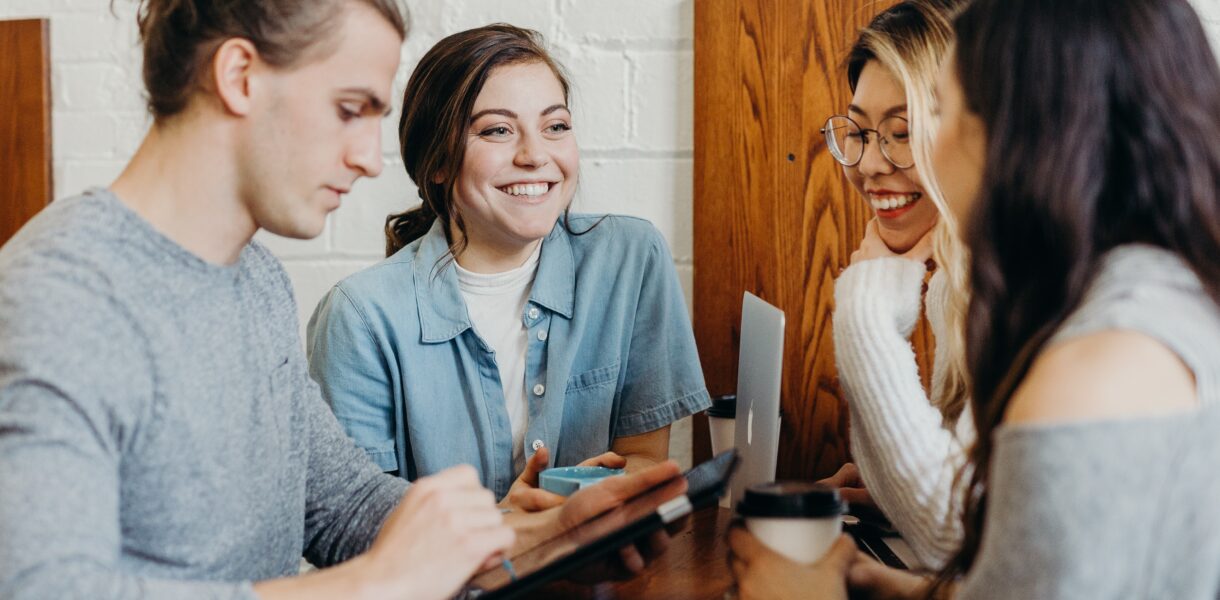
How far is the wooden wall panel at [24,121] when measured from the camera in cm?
195

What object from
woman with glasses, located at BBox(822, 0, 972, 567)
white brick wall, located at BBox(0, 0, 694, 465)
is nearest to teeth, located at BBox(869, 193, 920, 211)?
woman with glasses, located at BBox(822, 0, 972, 567)

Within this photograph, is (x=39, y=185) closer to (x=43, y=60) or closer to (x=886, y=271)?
(x=43, y=60)

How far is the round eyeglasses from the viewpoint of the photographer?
1382mm

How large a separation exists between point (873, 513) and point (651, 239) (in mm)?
530

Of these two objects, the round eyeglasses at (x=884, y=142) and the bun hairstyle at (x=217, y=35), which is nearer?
the bun hairstyle at (x=217, y=35)

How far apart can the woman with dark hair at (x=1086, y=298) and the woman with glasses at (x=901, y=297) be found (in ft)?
0.80

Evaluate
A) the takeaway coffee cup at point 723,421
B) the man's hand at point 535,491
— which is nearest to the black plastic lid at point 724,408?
the takeaway coffee cup at point 723,421

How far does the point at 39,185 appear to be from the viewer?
1965mm

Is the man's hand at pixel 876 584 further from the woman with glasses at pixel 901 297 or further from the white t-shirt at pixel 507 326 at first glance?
the white t-shirt at pixel 507 326

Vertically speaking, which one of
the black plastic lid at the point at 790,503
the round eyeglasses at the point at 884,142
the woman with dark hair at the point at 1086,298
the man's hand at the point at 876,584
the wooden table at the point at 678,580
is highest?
the round eyeglasses at the point at 884,142

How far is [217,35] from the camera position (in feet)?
2.98

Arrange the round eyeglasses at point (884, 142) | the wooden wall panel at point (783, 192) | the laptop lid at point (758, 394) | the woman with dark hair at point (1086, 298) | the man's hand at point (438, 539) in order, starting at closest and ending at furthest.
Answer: the woman with dark hair at point (1086, 298)
the man's hand at point (438, 539)
the laptop lid at point (758, 394)
the round eyeglasses at point (884, 142)
the wooden wall panel at point (783, 192)

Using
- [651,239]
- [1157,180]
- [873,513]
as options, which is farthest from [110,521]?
[651,239]

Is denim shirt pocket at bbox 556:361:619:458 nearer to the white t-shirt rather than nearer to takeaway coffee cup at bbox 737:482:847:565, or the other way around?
the white t-shirt
